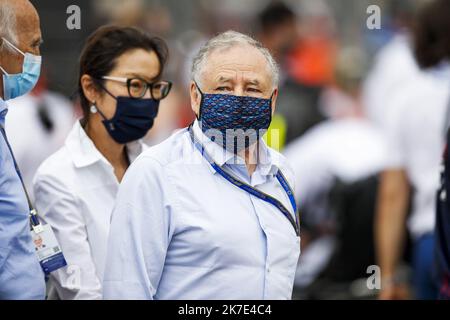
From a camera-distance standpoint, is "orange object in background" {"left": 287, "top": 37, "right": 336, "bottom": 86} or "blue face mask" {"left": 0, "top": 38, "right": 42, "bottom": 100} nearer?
"blue face mask" {"left": 0, "top": 38, "right": 42, "bottom": 100}

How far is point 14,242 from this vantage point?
4250 millimetres

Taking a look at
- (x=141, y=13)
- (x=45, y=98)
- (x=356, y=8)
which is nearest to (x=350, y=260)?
(x=45, y=98)

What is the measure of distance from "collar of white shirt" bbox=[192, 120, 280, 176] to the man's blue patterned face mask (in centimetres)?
2

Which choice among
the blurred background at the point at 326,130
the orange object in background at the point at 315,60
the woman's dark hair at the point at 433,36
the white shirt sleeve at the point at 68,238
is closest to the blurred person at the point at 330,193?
the blurred background at the point at 326,130

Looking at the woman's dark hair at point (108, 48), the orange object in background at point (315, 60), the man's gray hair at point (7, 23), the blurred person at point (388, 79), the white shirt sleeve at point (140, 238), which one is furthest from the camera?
the orange object in background at point (315, 60)

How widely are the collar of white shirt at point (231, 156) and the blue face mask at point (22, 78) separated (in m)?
0.76

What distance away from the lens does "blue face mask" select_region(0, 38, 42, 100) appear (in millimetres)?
4516

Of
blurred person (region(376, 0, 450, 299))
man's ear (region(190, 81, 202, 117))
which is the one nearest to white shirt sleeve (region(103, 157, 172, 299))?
man's ear (region(190, 81, 202, 117))

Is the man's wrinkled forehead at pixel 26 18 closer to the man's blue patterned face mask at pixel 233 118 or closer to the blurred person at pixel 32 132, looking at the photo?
the man's blue patterned face mask at pixel 233 118

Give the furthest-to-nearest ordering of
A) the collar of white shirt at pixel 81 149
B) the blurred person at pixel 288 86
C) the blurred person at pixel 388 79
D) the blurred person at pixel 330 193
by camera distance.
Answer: the blurred person at pixel 288 86 → the blurred person at pixel 330 193 → the blurred person at pixel 388 79 → the collar of white shirt at pixel 81 149

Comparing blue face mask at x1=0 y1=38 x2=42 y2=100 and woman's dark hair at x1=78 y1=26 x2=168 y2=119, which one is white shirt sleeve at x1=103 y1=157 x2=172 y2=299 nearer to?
blue face mask at x1=0 y1=38 x2=42 y2=100

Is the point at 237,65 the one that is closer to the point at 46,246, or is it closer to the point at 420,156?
the point at 46,246

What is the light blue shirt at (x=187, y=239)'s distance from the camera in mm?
4004

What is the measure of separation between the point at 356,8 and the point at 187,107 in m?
4.47
